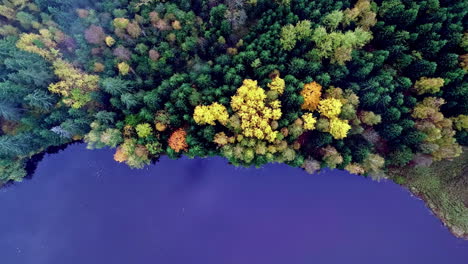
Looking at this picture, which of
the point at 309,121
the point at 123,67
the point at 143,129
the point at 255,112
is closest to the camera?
the point at 255,112

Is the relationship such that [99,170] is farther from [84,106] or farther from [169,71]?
[169,71]

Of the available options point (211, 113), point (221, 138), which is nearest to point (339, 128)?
point (221, 138)

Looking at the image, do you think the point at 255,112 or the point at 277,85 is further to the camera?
the point at 277,85

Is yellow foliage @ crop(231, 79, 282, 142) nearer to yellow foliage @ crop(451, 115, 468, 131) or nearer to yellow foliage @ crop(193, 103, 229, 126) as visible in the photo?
yellow foliage @ crop(193, 103, 229, 126)

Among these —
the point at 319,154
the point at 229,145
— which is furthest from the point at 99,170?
the point at 319,154

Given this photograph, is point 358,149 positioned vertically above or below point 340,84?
below

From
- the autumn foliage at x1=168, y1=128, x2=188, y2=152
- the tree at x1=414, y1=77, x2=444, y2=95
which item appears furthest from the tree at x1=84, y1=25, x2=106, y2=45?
the tree at x1=414, y1=77, x2=444, y2=95

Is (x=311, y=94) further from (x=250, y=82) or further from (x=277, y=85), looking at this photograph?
(x=250, y=82)

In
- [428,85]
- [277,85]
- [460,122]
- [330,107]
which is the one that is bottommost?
[460,122]
